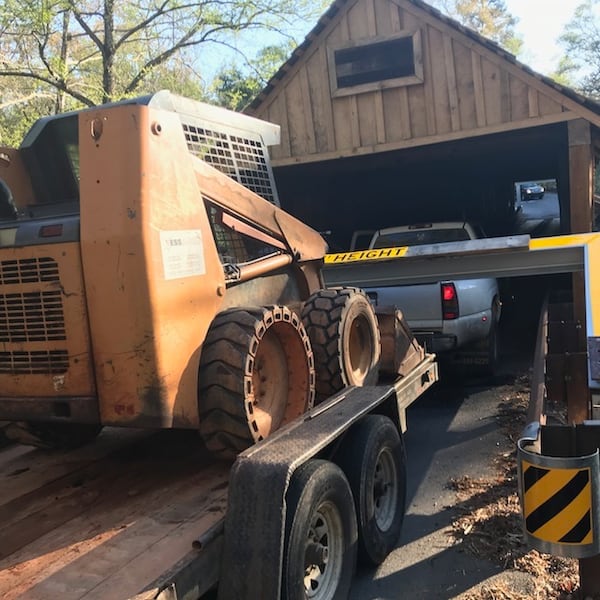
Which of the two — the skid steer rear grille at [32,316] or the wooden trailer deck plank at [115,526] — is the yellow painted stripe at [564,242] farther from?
the skid steer rear grille at [32,316]

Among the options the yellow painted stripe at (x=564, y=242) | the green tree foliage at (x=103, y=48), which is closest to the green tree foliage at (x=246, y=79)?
the green tree foliage at (x=103, y=48)

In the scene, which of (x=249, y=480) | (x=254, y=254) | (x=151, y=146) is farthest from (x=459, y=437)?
(x=151, y=146)

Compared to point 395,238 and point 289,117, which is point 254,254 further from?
point 289,117

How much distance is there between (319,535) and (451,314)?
474cm

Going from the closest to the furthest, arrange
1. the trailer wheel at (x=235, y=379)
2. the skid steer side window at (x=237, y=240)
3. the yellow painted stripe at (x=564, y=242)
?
the trailer wheel at (x=235, y=379) < the skid steer side window at (x=237, y=240) < the yellow painted stripe at (x=564, y=242)

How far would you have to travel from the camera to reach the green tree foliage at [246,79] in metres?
21.0

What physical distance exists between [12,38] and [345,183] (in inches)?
412

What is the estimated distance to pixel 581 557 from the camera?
2812 mm

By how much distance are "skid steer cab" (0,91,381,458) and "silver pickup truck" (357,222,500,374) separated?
3971mm

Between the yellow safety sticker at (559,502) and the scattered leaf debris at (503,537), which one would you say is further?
the scattered leaf debris at (503,537)

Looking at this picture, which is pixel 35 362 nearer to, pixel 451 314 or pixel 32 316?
pixel 32 316

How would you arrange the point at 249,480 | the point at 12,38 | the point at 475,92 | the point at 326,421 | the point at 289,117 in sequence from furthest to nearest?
the point at 12,38, the point at 289,117, the point at 475,92, the point at 326,421, the point at 249,480

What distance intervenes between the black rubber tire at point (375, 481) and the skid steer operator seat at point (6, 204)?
92.2 inches

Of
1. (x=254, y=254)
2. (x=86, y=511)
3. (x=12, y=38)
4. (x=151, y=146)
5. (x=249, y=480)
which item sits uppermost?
(x=12, y=38)
